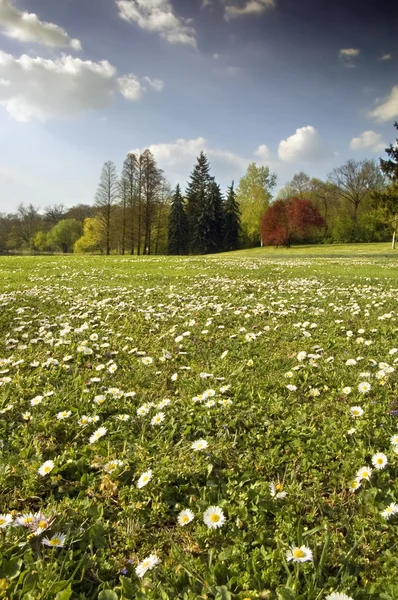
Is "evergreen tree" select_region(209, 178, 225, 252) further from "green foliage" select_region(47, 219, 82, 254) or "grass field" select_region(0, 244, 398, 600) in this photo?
"grass field" select_region(0, 244, 398, 600)

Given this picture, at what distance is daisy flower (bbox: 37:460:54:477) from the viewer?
2.42 meters

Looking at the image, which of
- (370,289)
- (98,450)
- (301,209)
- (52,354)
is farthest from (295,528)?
(301,209)

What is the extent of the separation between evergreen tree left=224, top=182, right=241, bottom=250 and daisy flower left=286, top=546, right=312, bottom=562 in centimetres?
5767

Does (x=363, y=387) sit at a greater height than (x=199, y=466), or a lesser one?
greater

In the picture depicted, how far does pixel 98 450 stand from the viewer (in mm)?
2719

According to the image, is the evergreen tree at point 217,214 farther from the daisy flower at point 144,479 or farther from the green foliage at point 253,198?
the daisy flower at point 144,479

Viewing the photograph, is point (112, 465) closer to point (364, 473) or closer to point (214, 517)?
Result: point (214, 517)

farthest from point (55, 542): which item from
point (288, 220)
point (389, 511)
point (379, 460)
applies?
point (288, 220)

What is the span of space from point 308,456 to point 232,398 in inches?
38.9

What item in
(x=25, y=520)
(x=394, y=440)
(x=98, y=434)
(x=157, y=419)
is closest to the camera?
(x=25, y=520)

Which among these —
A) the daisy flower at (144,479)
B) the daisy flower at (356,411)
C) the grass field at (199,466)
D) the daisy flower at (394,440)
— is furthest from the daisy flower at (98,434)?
the daisy flower at (394,440)

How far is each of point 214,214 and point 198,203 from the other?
3.43 m

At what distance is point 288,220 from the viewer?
48.3 metres

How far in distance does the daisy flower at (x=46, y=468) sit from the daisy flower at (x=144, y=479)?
2.17 ft
